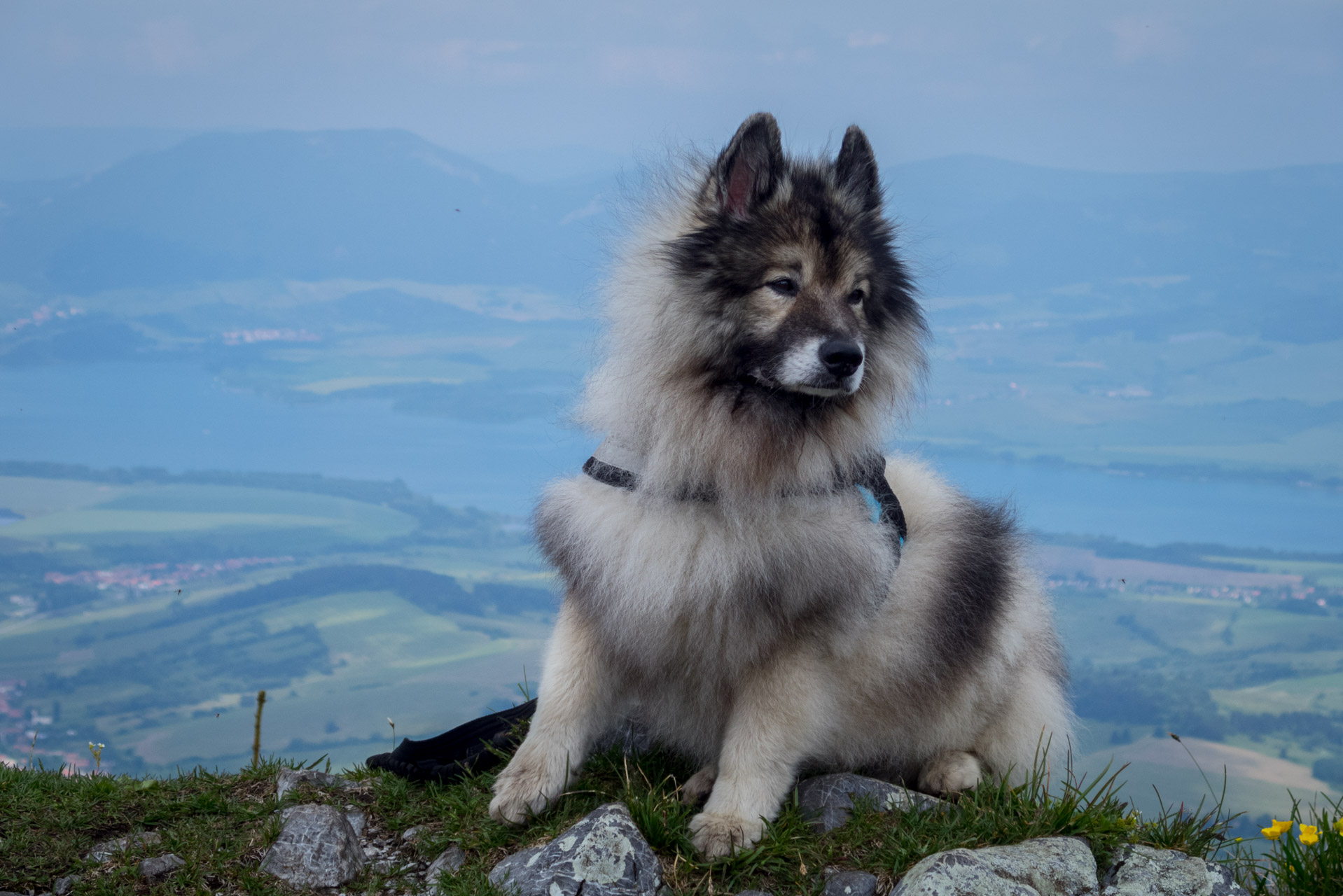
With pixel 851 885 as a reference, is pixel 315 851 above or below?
below

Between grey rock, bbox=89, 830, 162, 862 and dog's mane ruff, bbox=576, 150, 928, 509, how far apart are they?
2043mm

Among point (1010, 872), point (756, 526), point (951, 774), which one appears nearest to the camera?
point (1010, 872)

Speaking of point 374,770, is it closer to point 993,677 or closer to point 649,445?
point 649,445

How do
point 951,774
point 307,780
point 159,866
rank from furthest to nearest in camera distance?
point 307,780 < point 951,774 < point 159,866

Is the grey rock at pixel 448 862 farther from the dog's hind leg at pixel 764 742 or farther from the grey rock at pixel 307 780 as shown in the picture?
the dog's hind leg at pixel 764 742

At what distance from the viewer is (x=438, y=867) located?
3348 mm

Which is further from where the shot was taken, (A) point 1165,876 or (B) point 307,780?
(B) point 307,780

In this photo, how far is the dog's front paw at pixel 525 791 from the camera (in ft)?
11.1

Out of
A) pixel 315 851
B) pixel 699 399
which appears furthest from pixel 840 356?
pixel 315 851

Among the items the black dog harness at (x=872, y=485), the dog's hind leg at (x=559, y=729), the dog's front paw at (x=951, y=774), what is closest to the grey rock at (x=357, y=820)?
the dog's hind leg at (x=559, y=729)

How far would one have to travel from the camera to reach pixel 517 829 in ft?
11.1

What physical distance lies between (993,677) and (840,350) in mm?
1434

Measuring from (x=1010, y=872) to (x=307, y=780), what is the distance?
248 centimetres

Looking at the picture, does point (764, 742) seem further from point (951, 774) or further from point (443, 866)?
point (443, 866)
